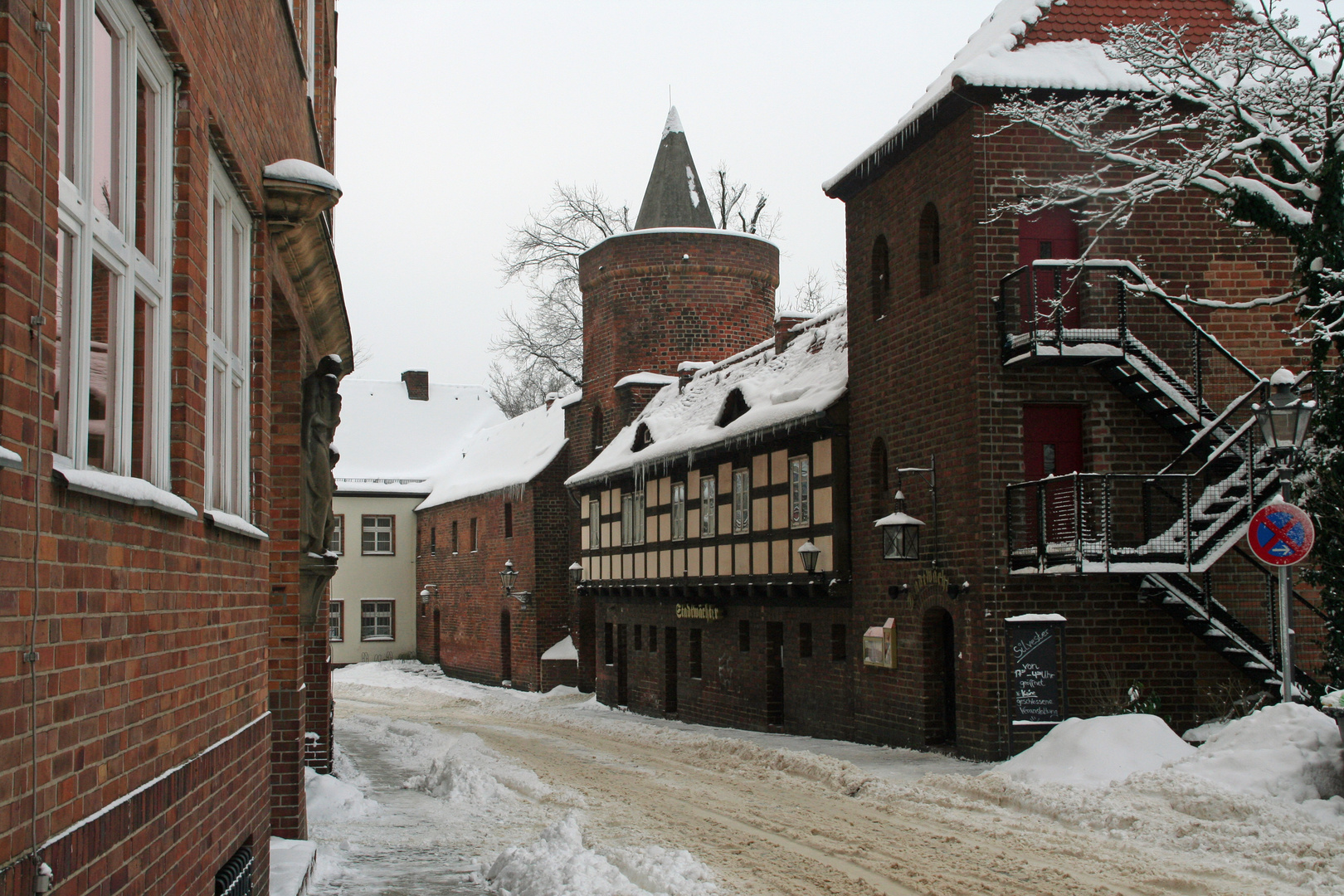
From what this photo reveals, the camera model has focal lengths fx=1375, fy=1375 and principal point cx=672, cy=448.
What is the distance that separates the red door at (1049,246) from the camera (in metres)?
16.5

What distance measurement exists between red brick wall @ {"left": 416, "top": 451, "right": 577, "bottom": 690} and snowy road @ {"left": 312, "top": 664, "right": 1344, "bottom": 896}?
16432 mm

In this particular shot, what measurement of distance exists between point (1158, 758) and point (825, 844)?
12.0 feet

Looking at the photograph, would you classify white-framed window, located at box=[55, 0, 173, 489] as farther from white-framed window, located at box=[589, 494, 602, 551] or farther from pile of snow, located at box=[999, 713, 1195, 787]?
white-framed window, located at box=[589, 494, 602, 551]

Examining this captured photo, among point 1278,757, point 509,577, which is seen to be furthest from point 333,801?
point 509,577

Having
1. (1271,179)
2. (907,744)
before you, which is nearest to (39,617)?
(1271,179)

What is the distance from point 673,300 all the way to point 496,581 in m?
10.4

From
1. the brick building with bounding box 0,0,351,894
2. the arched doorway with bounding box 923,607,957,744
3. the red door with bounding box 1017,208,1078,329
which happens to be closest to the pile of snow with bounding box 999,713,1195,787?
the arched doorway with bounding box 923,607,957,744

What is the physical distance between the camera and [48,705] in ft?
10.0

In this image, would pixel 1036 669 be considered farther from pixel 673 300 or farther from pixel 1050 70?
pixel 673 300

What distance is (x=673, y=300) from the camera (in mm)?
32812

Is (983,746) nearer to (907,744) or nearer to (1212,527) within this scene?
(907,744)

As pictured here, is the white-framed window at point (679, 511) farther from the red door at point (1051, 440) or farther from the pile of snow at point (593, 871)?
the pile of snow at point (593, 871)

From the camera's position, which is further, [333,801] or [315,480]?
[333,801]

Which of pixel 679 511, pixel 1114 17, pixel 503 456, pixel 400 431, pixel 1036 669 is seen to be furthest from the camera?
pixel 400 431
